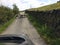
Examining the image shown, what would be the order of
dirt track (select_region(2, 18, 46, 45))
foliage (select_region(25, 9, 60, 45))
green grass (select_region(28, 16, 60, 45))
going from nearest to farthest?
green grass (select_region(28, 16, 60, 45)), foliage (select_region(25, 9, 60, 45)), dirt track (select_region(2, 18, 46, 45))

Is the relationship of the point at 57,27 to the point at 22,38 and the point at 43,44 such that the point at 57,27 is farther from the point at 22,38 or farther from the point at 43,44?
the point at 22,38

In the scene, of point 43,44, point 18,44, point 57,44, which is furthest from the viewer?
point 43,44

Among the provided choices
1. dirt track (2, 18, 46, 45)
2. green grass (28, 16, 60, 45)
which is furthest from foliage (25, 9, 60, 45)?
dirt track (2, 18, 46, 45)

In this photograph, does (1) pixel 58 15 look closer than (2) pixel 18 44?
No

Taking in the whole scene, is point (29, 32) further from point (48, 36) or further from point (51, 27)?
point (48, 36)

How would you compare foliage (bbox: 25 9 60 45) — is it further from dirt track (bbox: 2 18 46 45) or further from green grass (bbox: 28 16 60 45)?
dirt track (bbox: 2 18 46 45)

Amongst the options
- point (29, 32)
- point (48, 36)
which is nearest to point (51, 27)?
point (48, 36)

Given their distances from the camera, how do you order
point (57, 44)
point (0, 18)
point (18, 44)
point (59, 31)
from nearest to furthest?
1. point (18, 44)
2. point (57, 44)
3. point (59, 31)
4. point (0, 18)

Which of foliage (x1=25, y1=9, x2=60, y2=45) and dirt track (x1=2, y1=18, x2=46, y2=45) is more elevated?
foliage (x1=25, y1=9, x2=60, y2=45)

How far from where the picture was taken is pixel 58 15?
583 inches

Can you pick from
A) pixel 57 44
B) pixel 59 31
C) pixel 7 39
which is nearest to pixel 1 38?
pixel 7 39

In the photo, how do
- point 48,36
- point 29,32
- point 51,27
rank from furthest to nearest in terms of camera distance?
point 29,32 → point 51,27 → point 48,36

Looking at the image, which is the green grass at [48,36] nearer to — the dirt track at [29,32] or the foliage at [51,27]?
the foliage at [51,27]

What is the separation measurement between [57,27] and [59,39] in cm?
105
